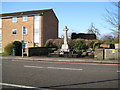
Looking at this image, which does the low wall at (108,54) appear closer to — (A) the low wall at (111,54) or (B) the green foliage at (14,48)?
(A) the low wall at (111,54)

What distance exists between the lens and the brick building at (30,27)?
121 feet

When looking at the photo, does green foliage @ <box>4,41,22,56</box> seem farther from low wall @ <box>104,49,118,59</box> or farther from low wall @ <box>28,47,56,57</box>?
low wall @ <box>104,49,118,59</box>

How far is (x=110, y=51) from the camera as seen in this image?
17188 millimetres

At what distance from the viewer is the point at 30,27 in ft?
122

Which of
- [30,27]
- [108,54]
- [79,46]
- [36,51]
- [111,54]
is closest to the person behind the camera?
[111,54]

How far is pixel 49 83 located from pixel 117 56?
38.2 ft

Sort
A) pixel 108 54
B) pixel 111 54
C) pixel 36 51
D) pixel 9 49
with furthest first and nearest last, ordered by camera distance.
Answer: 1. pixel 9 49
2. pixel 36 51
3. pixel 108 54
4. pixel 111 54

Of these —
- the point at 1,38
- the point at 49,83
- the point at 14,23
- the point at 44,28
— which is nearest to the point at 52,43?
the point at 44,28

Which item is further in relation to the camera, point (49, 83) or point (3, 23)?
point (3, 23)

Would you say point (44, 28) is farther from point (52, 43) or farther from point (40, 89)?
point (40, 89)

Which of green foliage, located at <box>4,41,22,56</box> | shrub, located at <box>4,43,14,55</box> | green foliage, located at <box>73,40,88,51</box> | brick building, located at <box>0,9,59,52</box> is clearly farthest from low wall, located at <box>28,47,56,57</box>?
brick building, located at <box>0,9,59,52</box>

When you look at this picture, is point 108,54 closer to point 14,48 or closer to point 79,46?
point 79,46

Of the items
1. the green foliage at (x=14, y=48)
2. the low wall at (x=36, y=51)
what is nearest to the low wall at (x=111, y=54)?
the low wall at (x=36, y=51)

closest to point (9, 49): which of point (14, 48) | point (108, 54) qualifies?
point (14, 48)
